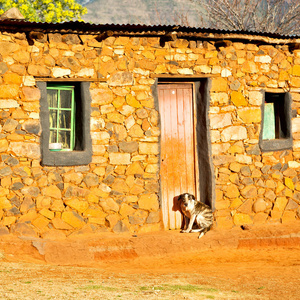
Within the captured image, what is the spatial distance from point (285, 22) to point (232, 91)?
981cm

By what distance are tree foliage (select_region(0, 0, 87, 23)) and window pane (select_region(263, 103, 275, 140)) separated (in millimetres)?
13483

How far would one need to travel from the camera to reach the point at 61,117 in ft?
25.9

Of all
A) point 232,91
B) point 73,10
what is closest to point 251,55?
point 232,91

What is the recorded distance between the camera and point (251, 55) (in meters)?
8.69

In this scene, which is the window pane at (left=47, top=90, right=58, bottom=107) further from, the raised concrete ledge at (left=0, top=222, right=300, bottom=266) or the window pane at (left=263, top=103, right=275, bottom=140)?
the window pane at (left=263, top=103, right=275, bottom=140)

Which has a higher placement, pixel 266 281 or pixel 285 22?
pixel 285 22

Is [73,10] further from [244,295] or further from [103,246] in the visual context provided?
[244,295]

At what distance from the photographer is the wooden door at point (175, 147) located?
841 centimetres

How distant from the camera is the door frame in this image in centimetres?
838

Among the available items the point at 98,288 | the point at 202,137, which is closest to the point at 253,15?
the point at 202,137

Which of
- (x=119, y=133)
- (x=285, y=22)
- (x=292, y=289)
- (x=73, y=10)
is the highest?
(x=73, y=10)

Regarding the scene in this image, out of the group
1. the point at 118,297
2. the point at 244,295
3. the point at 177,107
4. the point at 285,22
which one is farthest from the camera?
the point at 285,22

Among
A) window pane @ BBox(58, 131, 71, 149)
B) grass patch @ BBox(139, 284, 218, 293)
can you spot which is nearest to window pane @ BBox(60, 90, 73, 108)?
window pane @ BBox(58, 131, 71, 149)

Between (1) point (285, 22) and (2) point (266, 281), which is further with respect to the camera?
(1) point (285, 22)
